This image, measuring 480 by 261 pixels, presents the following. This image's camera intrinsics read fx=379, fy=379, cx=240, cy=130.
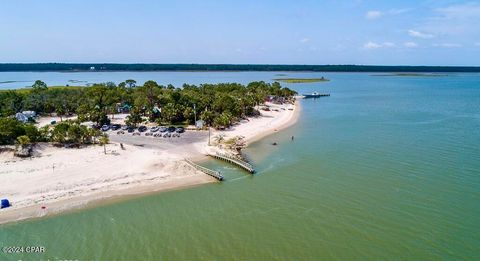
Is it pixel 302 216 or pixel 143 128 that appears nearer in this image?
pixel 302 216

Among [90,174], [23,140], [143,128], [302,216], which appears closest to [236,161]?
[302,216]

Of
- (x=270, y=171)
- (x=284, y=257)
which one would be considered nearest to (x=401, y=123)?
(x=270, y=171)

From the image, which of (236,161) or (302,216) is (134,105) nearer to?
(236,161)

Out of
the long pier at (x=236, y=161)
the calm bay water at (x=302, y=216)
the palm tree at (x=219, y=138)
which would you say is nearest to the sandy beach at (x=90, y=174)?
the palm tree at (x=219, y=138)

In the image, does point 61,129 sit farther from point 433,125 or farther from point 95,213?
point 433,125

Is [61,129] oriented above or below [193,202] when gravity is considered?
above

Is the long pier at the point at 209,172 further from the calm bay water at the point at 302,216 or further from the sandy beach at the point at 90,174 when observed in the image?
the calm bay water at the point at 302,216

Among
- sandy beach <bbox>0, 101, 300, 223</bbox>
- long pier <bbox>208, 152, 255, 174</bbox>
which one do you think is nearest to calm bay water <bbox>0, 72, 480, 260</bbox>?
long pier <bbox>208, 152, 255, 174</bbox>

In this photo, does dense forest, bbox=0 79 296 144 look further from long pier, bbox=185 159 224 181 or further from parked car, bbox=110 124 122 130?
long pier, bbox=185 159 224 181
